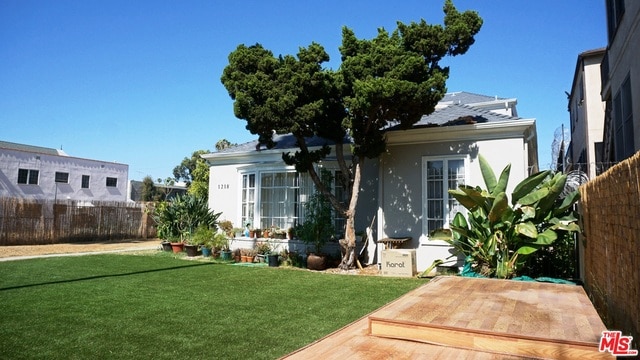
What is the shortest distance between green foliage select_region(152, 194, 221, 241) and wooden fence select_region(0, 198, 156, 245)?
7278 mm

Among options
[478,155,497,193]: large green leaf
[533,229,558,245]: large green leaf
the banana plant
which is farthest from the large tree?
[533,229,558,245]: large green leaf

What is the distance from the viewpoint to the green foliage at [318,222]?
10922mm

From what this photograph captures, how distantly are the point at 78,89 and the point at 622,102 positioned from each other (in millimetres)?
16339

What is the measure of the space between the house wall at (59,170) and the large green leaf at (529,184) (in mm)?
27410

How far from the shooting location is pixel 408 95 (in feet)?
28.0

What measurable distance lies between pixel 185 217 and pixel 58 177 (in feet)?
54.9

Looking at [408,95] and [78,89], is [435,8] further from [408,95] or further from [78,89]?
[78,89]

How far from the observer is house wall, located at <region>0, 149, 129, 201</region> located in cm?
2366

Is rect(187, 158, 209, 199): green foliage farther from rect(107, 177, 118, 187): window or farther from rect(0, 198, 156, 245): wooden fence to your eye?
rect(107, 177, 118, 187): window

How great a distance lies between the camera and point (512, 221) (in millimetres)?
7637

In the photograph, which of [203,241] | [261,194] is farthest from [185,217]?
[261,194]

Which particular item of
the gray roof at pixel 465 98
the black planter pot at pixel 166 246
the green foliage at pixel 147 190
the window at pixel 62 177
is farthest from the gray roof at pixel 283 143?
the green foliage at pixel 147 190

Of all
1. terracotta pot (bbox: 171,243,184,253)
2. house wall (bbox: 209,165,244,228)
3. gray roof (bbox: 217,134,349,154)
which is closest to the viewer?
gray roof (bbox: 217,134,349,154)

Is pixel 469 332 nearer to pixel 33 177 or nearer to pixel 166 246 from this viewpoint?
pixel 166 246
